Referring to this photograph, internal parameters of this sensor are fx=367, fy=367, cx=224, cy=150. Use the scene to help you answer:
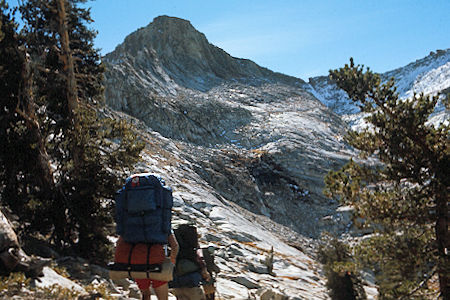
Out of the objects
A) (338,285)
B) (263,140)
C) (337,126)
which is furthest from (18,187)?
(337,126)

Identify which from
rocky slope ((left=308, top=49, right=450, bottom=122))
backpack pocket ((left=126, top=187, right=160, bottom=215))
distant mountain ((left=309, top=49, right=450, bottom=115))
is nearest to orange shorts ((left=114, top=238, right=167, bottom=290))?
backpack pocket ((left=126, top=187, right=160, bottom=215))

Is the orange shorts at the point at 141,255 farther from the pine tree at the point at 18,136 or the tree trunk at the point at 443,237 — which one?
the tree trunk at the point at 443,237

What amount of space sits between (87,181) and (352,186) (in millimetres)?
6843

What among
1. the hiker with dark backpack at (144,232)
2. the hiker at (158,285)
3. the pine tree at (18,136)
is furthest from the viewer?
the pine tree at (18,136)

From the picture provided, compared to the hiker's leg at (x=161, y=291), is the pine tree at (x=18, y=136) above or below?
→ above

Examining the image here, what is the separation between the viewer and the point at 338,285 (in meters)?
15.0

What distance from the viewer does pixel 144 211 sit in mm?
4340

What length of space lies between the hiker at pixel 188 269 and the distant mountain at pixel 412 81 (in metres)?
80.4

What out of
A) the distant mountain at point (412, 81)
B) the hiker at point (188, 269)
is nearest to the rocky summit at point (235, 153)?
the hiker at point (188, 269)

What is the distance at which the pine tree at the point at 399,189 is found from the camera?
8.44 meters

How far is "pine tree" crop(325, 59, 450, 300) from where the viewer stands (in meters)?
8.44

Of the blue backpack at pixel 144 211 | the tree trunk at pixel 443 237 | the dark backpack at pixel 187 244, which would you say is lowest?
the tree trunk at pixel 443 237

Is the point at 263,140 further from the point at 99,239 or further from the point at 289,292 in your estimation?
the point at 99,239

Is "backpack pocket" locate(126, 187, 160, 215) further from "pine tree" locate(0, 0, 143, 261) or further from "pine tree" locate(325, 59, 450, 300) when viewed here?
"pine tree" locate(325, 59, 450, 300)
